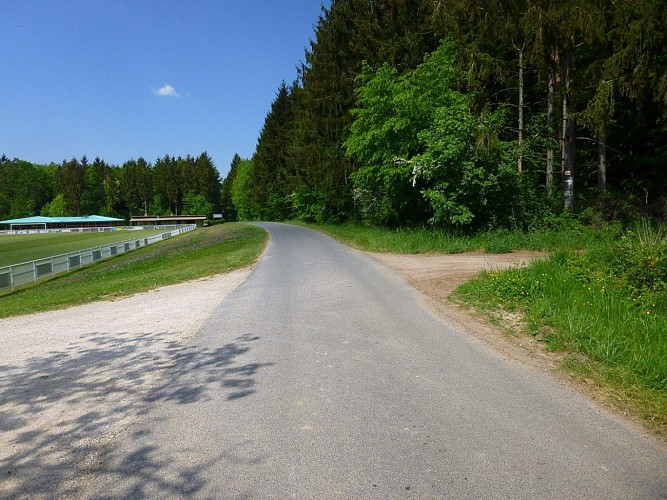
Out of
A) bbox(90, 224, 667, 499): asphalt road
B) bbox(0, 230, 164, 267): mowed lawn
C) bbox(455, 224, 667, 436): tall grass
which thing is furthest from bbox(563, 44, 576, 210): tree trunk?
bbox(0, 230, 164, 267): mowed lawn

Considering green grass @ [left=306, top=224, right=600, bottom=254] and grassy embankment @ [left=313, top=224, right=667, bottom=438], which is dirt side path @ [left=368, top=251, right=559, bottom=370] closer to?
grassy embankment @ [left=313, top=224, right=667, bottom=438]

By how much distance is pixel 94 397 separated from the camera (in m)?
4.09

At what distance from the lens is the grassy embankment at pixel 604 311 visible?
13.5ft

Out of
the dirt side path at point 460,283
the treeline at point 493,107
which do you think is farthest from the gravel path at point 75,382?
the treeline at point 493,107

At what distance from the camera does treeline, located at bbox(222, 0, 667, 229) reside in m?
12.6

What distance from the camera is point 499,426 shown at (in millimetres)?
3408

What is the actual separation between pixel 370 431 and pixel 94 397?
2.78 metres

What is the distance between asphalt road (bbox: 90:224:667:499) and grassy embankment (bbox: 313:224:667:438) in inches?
19.2

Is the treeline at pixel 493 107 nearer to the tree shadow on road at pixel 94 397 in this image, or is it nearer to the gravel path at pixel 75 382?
the gravel path at pixel 75 382

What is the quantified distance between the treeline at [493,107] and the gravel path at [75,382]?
1216 centimetres

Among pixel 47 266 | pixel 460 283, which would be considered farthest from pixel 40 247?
pixel 460 283

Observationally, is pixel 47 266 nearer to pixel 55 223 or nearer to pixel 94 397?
pixel 94 397

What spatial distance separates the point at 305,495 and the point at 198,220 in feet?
374

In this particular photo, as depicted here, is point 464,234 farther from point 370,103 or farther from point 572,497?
point 572,497
